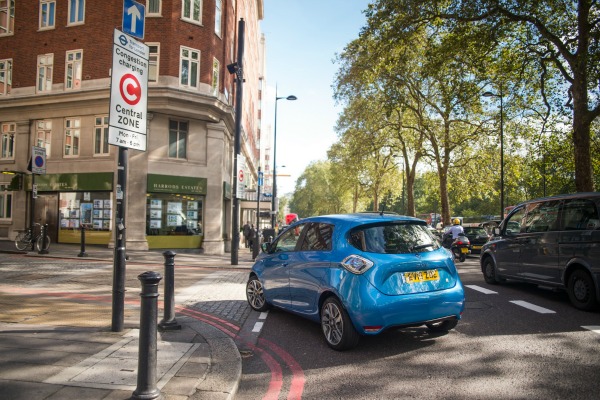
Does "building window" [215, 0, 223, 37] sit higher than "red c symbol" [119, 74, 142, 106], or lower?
higher

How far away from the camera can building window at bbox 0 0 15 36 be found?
878 inches

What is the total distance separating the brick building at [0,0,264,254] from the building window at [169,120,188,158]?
0.05 m

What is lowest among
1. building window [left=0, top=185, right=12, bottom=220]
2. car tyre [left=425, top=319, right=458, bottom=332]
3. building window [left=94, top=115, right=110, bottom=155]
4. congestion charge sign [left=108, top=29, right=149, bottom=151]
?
car tyre [left=425, top=319, right=458, bottom=332]

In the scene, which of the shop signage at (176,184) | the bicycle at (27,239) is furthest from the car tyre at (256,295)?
the shop signage at (176,184)

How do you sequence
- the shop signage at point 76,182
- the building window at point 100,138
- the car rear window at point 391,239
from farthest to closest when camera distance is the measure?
the building window at point 100,138, the shop signage at point 76,182, the car rear window at point 391,239

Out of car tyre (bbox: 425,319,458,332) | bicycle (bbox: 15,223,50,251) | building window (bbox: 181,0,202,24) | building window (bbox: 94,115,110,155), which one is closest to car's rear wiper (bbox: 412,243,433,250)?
car tyre (bbox: 425,319,458,332)

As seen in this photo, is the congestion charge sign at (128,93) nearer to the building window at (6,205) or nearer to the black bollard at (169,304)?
the black bollard at (169,304)

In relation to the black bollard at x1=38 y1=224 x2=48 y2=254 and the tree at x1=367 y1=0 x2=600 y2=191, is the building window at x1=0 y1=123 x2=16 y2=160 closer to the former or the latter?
the black bollard at x1=38 y1=224 x2=48 y2=254

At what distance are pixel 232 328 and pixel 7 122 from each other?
22.5 meters

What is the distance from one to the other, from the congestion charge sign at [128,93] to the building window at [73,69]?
1757cm

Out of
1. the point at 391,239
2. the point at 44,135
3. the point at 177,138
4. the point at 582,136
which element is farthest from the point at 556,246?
the point at 44,135

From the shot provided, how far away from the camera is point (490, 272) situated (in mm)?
9602

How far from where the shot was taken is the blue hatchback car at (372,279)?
4441 millimetres

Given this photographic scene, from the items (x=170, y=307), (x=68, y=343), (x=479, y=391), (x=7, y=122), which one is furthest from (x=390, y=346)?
(x=7, y=122)
